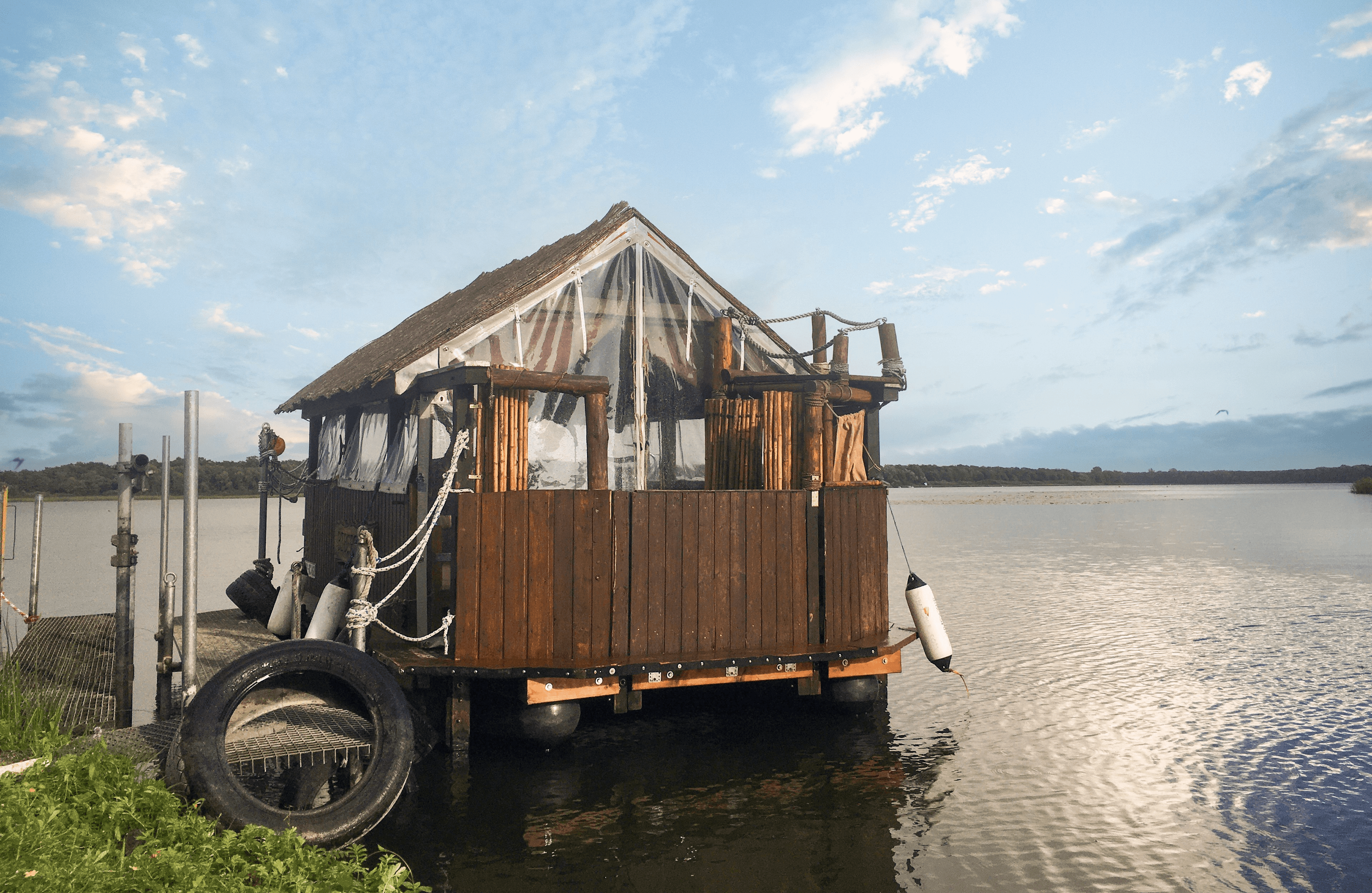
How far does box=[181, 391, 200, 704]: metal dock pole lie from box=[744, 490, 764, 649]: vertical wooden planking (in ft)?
20.5

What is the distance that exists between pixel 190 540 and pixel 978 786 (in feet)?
30.7

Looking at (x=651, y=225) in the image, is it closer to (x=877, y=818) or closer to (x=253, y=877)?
(x=877, y=818)

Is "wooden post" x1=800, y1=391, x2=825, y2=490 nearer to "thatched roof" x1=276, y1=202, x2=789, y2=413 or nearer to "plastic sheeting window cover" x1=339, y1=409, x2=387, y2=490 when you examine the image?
"thatched roof" x1=276, y1=202, x2=789, y2=413

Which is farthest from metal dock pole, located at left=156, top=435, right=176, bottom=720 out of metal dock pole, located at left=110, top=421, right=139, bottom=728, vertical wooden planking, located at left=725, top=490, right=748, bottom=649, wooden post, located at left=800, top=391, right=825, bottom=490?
wooden post, located at left=800, top=391, right=825, bottom=490

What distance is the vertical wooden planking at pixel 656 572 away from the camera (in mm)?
9922

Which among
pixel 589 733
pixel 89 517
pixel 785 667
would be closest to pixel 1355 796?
pixel 785 667

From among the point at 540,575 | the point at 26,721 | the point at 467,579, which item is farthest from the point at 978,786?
the point at 26,721

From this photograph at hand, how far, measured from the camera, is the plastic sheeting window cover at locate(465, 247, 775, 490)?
1254 centimetres

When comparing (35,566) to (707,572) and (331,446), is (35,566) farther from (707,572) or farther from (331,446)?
(707,572)

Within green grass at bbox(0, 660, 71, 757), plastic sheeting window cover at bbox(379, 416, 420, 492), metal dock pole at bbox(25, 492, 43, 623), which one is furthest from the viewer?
metal dock pole at bbox(25, 492, 43, 623)

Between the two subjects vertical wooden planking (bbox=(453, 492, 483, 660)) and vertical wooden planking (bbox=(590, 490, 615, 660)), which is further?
vertical wooden planking (bbox=(590, 490, 615, 660))

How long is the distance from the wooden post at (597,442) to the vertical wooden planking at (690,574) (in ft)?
3.50

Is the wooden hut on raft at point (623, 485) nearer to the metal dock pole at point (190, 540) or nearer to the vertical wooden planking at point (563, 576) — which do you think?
the vertical wooden planking at point (563, 576)

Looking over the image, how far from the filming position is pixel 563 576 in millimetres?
9633
